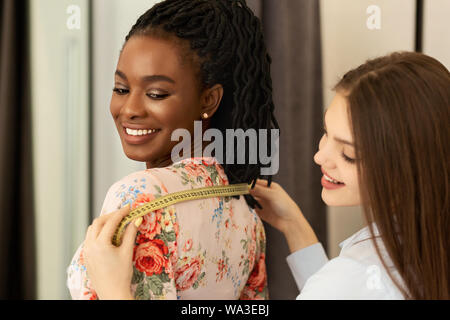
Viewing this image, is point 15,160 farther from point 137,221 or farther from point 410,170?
point 410,170

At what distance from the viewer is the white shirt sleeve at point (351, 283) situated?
74 centimetres

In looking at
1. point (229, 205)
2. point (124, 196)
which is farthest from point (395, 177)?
point (124, 196)

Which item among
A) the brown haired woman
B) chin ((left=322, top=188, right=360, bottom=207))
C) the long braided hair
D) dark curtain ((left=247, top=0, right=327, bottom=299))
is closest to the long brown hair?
the brown haired woman

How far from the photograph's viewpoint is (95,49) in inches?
59.7

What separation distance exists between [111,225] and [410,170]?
0.51 meters

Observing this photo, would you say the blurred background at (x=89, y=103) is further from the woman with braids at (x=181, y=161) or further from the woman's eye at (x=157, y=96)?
the woman's eye at (x=157, y=96)

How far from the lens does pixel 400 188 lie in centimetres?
77

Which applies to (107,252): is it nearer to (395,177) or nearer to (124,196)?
(124,196)

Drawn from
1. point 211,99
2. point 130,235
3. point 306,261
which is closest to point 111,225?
point 130,235

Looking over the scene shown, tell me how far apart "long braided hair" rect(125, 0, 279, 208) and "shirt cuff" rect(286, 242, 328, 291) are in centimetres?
31

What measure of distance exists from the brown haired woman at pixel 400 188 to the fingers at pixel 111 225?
1.13 ft

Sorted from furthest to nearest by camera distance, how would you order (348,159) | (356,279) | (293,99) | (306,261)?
1. (293,99)
2. (306,261)
3. (348,159)
4. (356,279)

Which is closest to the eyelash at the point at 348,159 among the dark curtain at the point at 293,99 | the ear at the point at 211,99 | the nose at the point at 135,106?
the ear at the point at 211,99

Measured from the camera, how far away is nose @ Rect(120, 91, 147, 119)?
87 cm
